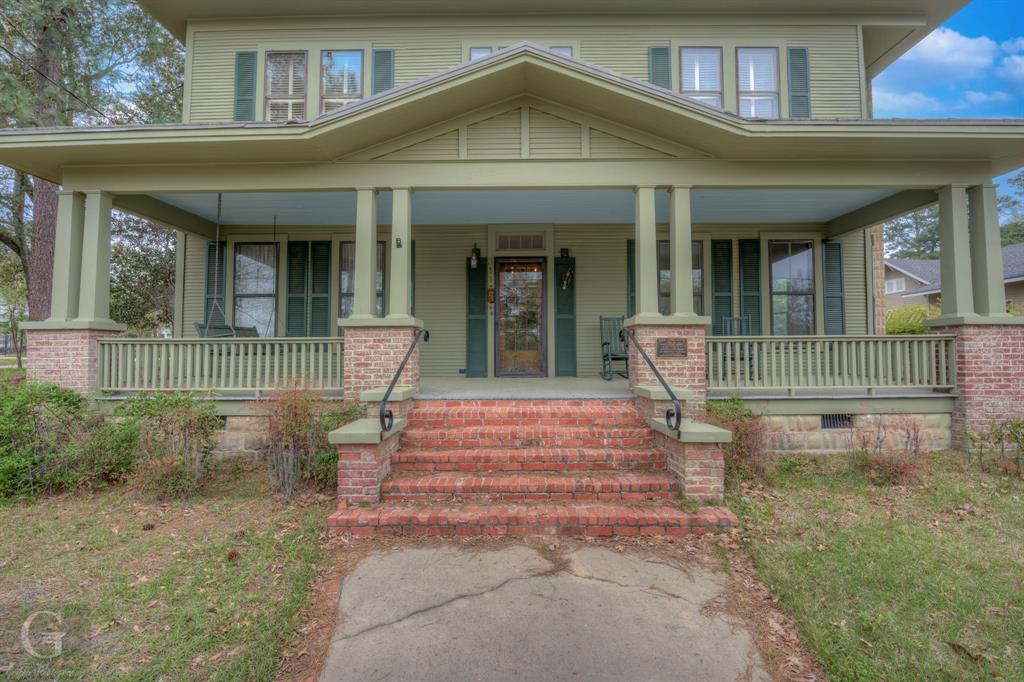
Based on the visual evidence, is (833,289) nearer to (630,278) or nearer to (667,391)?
(630,278)

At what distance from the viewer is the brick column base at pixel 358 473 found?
4.18 metres

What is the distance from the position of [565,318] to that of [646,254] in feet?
9.68

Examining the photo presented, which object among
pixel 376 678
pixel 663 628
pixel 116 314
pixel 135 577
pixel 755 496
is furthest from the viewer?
pixel 116 314

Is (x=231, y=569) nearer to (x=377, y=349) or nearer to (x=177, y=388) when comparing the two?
(x=377, y=349)

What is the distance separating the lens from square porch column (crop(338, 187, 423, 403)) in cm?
575

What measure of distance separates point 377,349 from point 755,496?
13.9 ft

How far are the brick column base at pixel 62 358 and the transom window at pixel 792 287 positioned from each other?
1019cm

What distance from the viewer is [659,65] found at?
805cm

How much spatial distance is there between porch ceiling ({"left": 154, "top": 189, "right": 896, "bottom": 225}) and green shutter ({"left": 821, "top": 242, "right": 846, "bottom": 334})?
24.0 inches

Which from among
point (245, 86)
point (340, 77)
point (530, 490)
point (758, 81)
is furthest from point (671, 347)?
point (245, 86)

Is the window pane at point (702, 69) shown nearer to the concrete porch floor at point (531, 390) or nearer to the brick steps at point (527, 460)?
the concrete porch floor at point (531, 390)

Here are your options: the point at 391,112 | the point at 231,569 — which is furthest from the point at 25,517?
the point at 391,112

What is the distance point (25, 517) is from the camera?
4.28 meters

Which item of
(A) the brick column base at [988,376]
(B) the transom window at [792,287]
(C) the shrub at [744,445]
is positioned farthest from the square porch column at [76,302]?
(A) the brick column base at [988,376]
